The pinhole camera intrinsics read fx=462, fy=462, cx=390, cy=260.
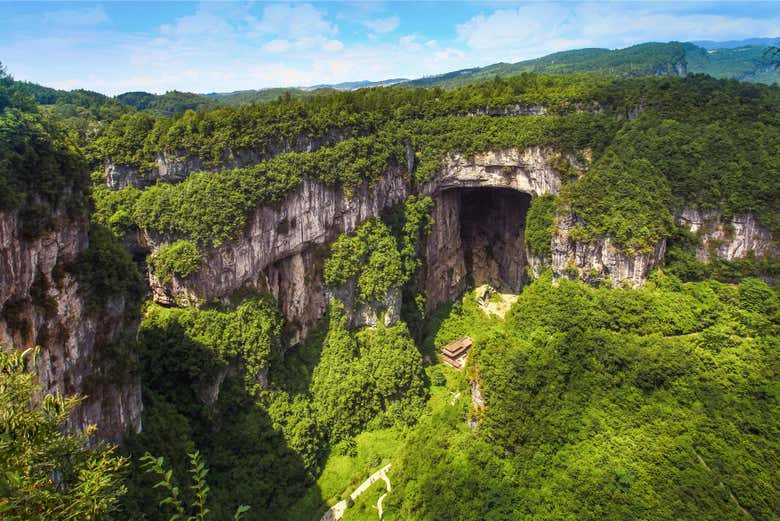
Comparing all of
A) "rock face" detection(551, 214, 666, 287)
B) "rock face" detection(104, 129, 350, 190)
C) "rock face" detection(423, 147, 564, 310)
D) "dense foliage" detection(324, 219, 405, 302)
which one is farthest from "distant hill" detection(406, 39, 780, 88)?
"rock face" detection(104, 129, 350, 190)

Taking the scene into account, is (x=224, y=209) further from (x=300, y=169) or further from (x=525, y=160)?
(x=525, y=160)

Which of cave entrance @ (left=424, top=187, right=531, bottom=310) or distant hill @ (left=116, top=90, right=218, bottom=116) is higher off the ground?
distant hill @ (left=116, top=90, right=218, bottom=116)

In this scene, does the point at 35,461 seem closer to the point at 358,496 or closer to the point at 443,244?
the point at 358,496

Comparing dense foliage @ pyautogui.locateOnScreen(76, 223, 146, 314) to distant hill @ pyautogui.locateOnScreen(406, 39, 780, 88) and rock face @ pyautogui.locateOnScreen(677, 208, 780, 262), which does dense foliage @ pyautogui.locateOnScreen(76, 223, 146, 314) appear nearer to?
rock face @ pyautogui.locateOnScreen(677, 208, 780, 262)

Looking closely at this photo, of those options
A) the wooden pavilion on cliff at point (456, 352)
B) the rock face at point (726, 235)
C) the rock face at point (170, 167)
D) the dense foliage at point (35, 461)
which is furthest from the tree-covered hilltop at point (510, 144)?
the dense foliage at point (35, 461)

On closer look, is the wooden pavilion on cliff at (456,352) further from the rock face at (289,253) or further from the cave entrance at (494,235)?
the rock face at (289,253)

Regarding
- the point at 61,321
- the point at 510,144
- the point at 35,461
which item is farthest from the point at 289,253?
the point at 35,461
